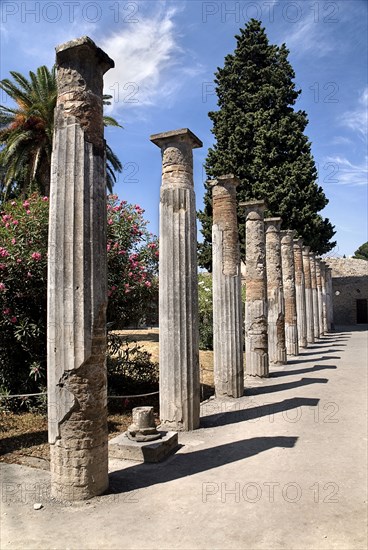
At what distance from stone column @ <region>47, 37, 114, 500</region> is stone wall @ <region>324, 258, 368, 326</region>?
34616mm

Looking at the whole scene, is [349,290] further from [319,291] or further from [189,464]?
[189,464]

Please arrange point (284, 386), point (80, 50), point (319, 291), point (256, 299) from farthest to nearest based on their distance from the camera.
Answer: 1. point (319, 291)
2. point (256, 299)
3. point (284, 386)
4. point (80, 50)

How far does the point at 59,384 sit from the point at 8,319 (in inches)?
149

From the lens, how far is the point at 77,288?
14.6ft

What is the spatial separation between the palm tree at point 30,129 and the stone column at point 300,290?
10.7m

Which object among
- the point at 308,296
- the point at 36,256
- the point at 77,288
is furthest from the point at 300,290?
the point at 77,288

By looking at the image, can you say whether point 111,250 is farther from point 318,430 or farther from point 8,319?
point 318,430

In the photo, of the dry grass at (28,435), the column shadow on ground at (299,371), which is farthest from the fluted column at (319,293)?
the dry grass at (28,435)

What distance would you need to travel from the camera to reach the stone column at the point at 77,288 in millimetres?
4418

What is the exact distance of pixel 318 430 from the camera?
6891 mm

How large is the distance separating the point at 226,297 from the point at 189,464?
4.28 meters

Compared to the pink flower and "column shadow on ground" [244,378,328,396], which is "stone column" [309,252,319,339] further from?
the pink flower

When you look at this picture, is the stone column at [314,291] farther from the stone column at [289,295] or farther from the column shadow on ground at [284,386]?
the column shadow on ground at [284,386]

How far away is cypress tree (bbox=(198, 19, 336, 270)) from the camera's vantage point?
21.9 metres
